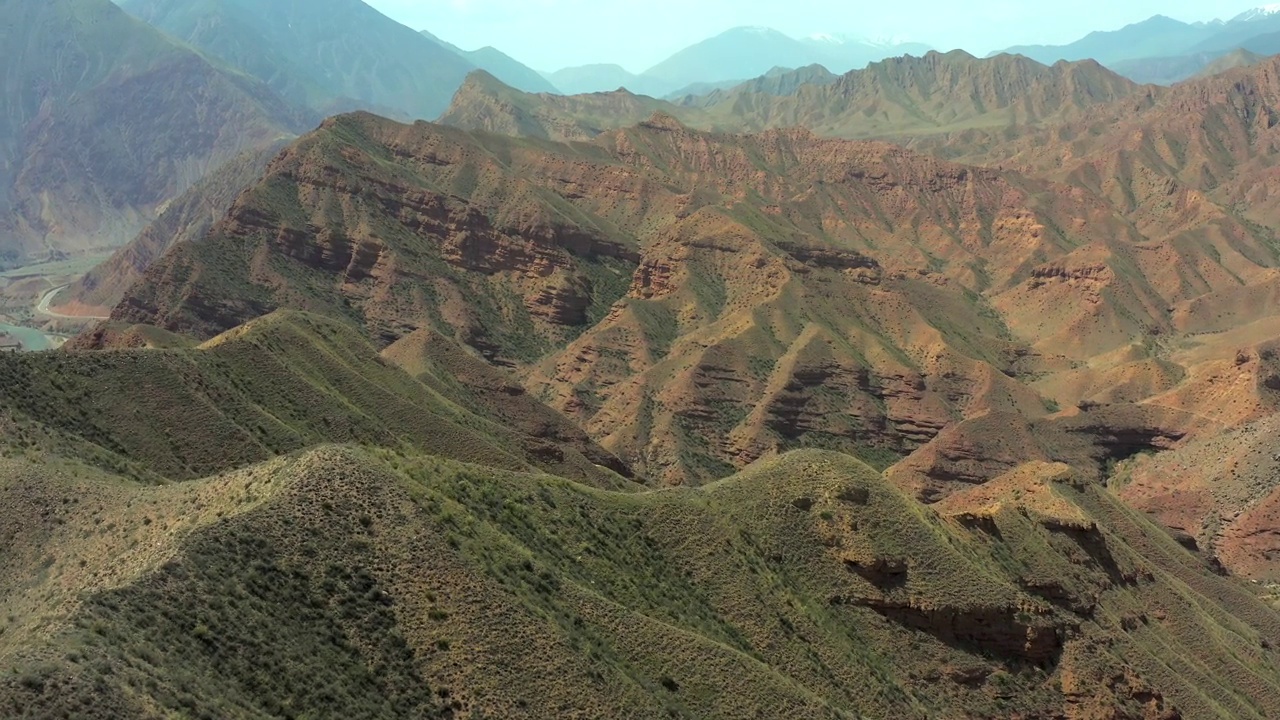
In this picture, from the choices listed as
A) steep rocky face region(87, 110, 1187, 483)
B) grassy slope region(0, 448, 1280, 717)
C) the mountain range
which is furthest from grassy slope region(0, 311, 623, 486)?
steep rocky face region(87, 110, 1187, 483)

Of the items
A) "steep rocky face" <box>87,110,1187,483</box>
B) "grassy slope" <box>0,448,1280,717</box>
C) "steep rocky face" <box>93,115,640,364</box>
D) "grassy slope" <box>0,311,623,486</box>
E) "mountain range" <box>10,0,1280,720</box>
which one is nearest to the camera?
"grassy slope" <box>0,448,1280,717</box>

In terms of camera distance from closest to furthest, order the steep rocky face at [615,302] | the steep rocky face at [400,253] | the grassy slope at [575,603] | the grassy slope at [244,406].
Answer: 1. the grassy slope at [575,603]
2. the grassy slope at [244,406]
3. the steep rocky face at [615,302]
4. the steep rocky face at [400,253]

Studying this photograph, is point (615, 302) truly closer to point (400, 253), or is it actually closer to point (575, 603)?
point (400, 253)

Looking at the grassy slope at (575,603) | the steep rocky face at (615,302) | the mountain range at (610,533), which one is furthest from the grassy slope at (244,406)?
the steep rocky face at (615,302)

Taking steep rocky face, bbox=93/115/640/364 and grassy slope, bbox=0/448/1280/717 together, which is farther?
steep rocky face, bbox=93/115/640/364

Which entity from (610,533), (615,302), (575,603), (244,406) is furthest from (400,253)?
(575,603)

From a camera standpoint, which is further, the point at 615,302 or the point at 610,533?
the point at 615,302

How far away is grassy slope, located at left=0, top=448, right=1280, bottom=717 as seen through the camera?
115 feet

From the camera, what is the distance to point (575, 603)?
150ft

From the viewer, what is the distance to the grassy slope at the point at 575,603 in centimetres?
3500

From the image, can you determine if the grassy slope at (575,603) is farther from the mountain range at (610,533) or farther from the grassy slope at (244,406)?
the grassy slope at (244,406)

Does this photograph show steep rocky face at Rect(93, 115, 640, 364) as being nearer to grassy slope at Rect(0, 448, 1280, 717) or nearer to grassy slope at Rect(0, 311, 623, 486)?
grassy slope at Rect(0, 311, 623, 486)

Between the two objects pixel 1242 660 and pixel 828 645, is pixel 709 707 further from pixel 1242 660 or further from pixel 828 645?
pixel 1242 660

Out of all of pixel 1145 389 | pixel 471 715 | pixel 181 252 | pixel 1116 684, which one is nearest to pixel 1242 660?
pixel 1116 684
